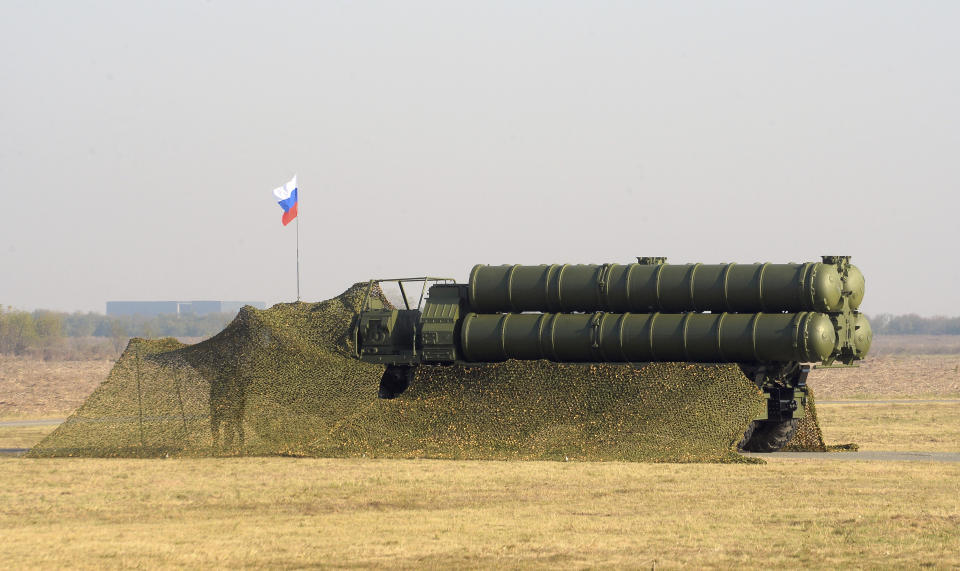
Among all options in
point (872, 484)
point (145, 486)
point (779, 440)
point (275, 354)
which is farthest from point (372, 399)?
point (872, 484)

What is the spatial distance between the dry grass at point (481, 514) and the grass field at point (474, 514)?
0.13ft

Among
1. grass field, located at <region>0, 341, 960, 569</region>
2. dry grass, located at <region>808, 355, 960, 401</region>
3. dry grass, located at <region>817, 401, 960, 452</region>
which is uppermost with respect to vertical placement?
grass field, located at <region>0, 341, 960, 569</region>

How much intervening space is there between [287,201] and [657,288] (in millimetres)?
10661

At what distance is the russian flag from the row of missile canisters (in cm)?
431

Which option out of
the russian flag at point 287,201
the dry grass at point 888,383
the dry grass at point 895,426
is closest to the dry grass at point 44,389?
the russian flag at point 287,201

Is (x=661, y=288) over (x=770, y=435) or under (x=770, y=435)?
over

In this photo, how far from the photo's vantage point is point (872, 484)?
1994 cm

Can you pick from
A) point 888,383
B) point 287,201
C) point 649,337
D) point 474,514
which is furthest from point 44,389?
point 474,514

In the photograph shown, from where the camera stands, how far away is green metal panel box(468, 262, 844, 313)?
24672mm

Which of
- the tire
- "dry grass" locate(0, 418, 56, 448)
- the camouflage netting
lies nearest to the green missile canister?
the camouflage netting

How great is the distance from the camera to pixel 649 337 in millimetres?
25453

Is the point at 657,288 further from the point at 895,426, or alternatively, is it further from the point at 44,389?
the point at 44,389

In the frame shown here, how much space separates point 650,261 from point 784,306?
3.21m

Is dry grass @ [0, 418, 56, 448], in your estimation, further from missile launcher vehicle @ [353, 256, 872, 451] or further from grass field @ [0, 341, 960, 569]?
missile launcher vehicle @ [353, 256, 872, 451]
